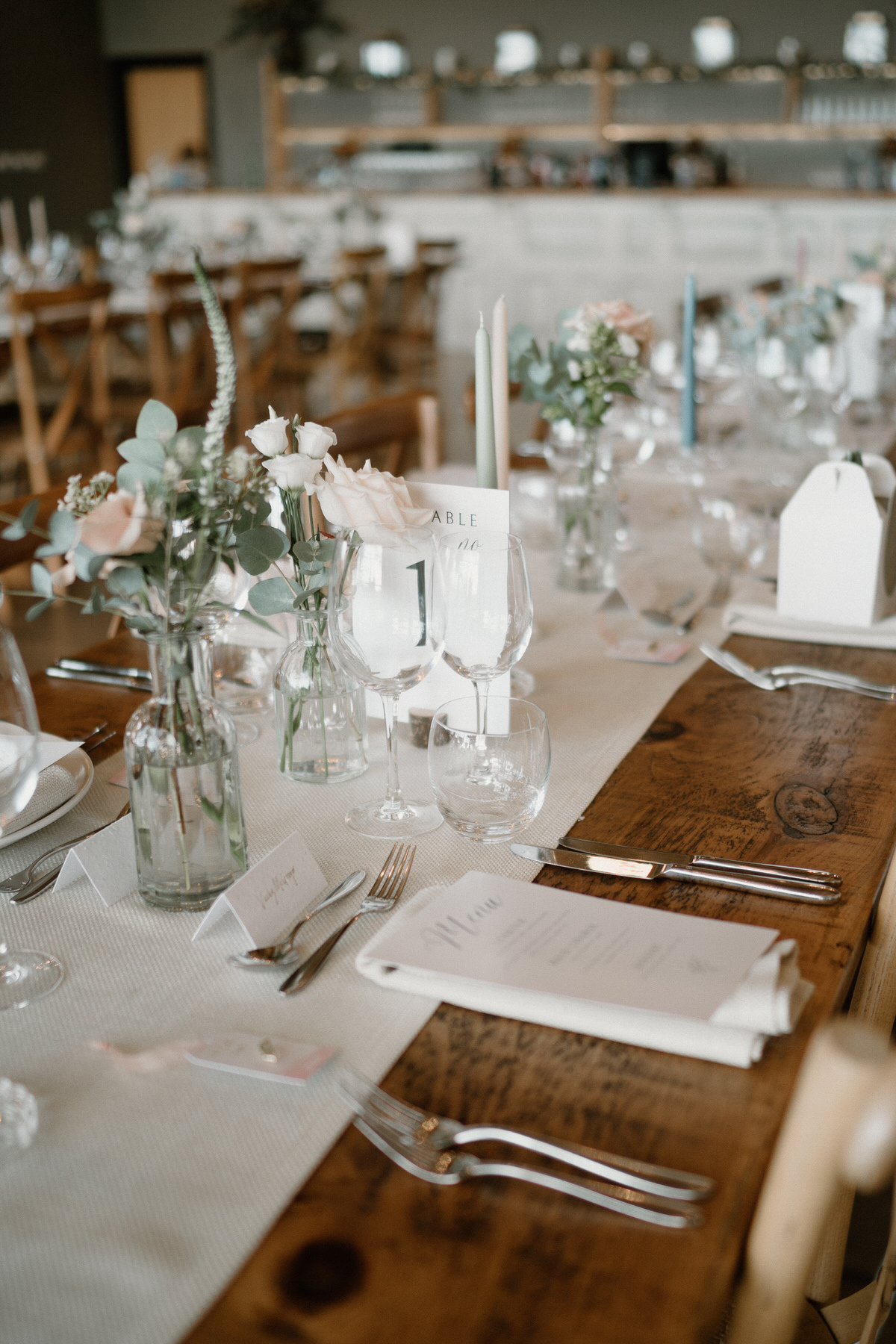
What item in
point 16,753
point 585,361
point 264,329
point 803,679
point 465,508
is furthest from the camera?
point 264,329

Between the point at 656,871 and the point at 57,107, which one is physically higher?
the point at 57,107

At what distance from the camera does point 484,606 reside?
3.27 feet

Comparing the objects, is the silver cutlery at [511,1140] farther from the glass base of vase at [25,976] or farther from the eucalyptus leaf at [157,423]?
the eucalyptus leaf at [157,423]

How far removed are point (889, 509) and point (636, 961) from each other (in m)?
0.80

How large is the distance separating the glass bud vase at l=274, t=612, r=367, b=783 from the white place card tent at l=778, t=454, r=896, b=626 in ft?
1.99

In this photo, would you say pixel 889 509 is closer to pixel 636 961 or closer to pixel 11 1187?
pixel 636 961

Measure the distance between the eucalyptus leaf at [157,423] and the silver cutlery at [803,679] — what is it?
0.72 m

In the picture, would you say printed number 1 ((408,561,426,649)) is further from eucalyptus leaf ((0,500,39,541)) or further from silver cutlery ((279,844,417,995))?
eucalyptus leaf ((0,500,39,541))

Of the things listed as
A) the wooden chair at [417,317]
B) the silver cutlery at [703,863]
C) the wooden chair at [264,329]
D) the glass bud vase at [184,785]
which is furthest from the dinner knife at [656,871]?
the wooden chair at [417,317]

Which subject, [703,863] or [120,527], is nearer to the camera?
[120,527]

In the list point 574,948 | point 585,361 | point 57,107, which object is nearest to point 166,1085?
point 574,948

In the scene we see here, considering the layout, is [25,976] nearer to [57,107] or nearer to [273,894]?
[273,894]

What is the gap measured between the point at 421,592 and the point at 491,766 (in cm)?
17

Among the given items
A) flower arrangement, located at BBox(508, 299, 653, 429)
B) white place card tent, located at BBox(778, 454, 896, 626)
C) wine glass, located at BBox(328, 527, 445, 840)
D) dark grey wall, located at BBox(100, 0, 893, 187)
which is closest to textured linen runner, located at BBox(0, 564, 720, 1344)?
wine glass, located at BBox(328, 527, 445, 840)
